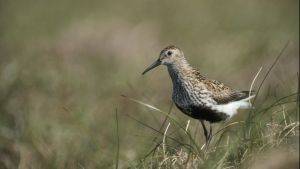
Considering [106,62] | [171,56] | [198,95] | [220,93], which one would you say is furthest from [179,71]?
[106,62]

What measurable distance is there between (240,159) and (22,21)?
31.6 feet

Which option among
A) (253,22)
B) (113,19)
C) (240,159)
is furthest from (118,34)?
(240,159)

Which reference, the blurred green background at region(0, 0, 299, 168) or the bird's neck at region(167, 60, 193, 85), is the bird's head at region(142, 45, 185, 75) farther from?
the blurred green background at region(0, 0, 299, 168)

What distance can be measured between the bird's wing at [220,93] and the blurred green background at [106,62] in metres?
0.38

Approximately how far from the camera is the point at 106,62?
541 inches

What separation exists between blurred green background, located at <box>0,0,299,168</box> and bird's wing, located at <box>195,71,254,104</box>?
38 centimetres

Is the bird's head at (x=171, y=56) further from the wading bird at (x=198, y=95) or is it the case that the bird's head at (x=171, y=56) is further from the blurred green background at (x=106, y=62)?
the blurred green background at (x=106, y=62)

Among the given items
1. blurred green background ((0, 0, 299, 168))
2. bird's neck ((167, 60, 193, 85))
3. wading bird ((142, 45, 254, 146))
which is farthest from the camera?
blurred green background ((0, 0, 299, 168))

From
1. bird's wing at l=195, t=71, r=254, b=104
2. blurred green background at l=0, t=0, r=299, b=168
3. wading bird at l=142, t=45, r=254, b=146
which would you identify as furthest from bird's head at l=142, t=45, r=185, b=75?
blurred green background at l=0, t=0, r=299, b=168

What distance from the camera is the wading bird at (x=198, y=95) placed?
8.19 meters

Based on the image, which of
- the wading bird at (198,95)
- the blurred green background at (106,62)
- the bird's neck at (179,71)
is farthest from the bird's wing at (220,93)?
the blurred green background at (106,62)

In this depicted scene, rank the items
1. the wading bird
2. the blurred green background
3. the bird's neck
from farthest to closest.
→ the blurred green background, the bird's neck, the wading bird

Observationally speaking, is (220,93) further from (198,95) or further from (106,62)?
(106,62)

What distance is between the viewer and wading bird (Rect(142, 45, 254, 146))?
8.19 metres
